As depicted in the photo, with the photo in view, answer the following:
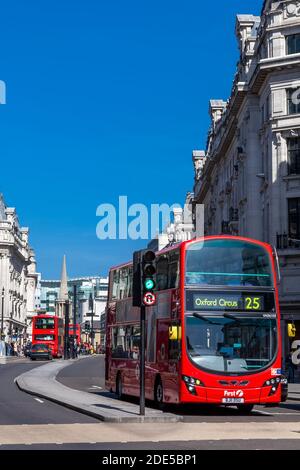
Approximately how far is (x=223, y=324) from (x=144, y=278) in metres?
3.12

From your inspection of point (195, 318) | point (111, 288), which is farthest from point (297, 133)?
point (195, 318)

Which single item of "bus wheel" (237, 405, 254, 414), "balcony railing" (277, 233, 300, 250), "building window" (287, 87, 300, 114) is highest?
"building window" (287, 87, 300, 114)

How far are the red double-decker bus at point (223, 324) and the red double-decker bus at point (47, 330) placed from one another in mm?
66897

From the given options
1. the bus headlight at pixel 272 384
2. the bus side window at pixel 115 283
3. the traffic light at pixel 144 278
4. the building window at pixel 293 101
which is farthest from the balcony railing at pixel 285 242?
the traffic light at pixel 144 278

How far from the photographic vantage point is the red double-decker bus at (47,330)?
89.6 meters

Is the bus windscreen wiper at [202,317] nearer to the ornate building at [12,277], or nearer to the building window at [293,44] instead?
the building window at [293,44]

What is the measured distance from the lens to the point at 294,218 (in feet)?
163

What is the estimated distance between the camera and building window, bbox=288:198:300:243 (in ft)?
162

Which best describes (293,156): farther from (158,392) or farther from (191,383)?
(191,383)

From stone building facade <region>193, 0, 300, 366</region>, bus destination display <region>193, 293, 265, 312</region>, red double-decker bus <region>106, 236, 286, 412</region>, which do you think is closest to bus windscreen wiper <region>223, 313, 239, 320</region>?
red double-decker bus <region>106, 236, 286, 412</region>

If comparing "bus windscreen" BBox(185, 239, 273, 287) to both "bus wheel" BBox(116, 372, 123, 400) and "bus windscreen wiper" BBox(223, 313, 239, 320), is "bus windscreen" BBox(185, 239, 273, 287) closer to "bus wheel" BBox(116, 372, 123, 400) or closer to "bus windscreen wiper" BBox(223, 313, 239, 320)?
"bus windscreen wiper" BBox(223, 313, 239, 320)

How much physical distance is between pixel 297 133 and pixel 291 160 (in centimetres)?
153

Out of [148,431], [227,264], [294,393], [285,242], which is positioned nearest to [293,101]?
[285,242]

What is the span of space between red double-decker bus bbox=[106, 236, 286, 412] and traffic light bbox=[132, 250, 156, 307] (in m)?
1.79
